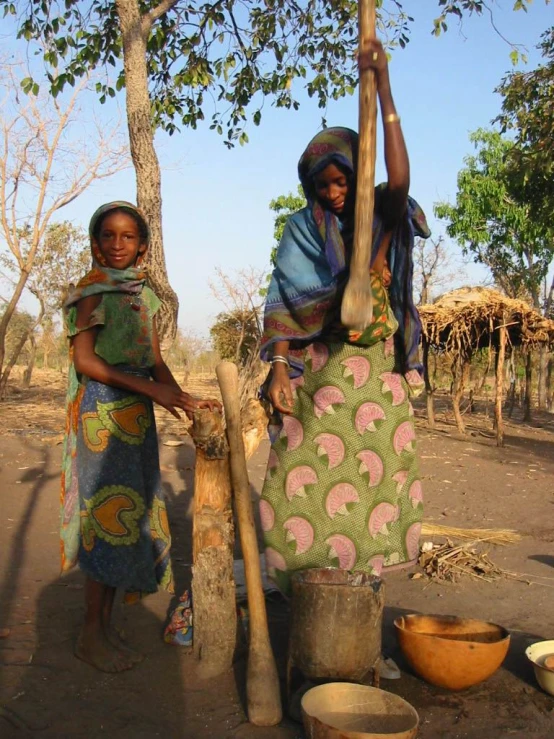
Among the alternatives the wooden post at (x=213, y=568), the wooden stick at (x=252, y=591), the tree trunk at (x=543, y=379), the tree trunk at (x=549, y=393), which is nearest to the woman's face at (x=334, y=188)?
the wooden stick at (x=252, y=591)

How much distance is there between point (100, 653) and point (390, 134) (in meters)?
1.98

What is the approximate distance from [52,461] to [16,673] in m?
4.93

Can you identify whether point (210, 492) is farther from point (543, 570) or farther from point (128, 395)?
point (543, 570)

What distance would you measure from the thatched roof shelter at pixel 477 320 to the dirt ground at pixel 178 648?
5013 mm

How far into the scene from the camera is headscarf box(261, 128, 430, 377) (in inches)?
93.1

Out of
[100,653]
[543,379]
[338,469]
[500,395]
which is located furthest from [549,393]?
[100,653]

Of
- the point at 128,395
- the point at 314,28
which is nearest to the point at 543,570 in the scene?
the point at 128,395

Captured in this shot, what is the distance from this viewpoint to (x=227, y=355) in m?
19.2

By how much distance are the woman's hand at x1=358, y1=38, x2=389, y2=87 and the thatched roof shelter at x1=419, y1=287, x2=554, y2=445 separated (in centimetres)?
867

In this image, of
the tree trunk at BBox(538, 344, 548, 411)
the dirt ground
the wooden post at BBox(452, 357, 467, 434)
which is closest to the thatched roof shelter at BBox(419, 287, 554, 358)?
the wooden post at BBox(452, 357, 467, 434)

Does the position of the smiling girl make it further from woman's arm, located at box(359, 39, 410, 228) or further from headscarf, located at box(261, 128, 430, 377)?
woman's arm, located at box(359, 39, 410, 228)

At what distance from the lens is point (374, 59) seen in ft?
6.80

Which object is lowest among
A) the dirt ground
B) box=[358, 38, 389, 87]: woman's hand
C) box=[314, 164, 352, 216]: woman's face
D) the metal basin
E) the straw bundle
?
the dirt ground

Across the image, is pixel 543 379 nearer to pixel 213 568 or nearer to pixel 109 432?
pixel 213 568
